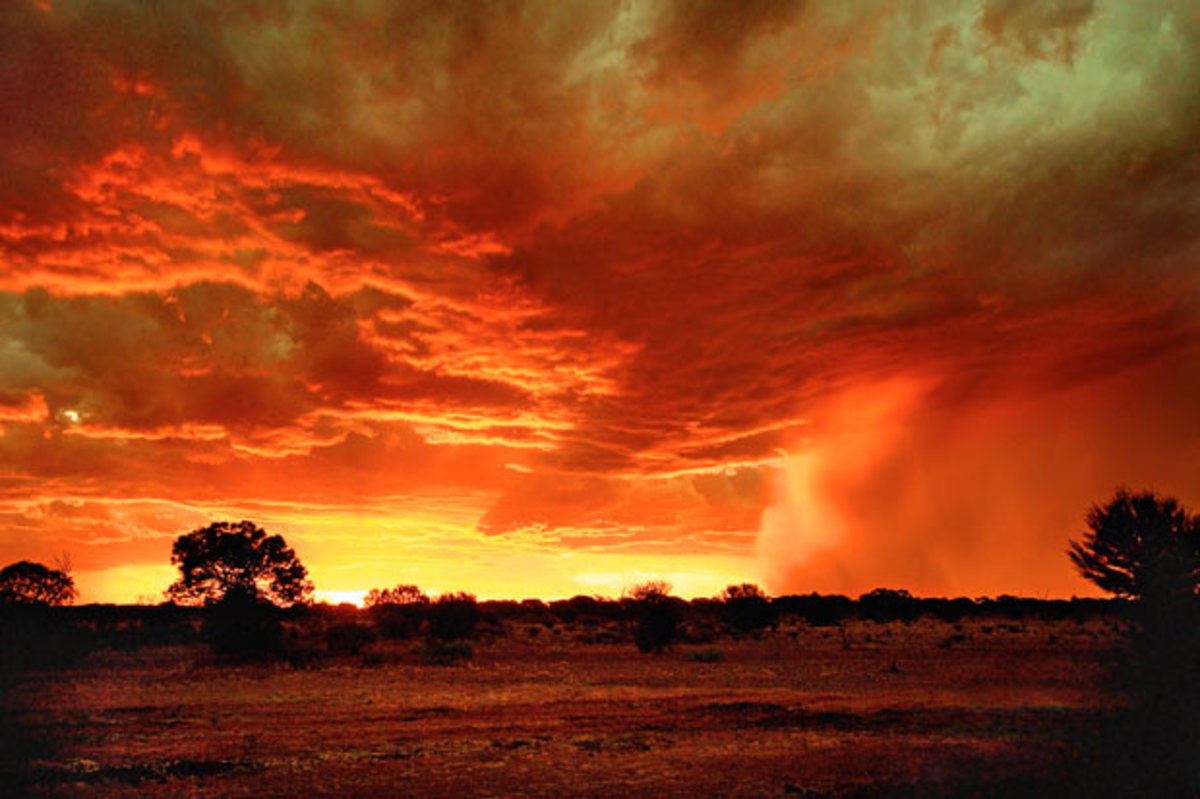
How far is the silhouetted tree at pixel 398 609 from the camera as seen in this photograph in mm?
52906

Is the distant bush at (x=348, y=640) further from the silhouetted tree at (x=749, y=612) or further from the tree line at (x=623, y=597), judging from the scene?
the silhouetted tree at (x=749, y=612)

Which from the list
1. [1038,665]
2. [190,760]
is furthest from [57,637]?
[1038,665]

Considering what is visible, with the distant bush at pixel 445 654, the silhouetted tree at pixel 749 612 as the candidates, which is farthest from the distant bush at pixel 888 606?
the distant bush at pixel 445 654

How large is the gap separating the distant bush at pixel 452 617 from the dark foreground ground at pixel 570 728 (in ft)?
59.4

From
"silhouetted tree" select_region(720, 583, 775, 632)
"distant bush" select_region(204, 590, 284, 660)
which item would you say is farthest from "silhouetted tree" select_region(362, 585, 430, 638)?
"silhouetted tree" select_region(720, 583, 775, 632)

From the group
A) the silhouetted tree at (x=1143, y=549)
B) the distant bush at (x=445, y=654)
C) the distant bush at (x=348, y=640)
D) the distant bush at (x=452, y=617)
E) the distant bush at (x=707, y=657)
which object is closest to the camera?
the silhouetted tree at (x=1143, y=549)

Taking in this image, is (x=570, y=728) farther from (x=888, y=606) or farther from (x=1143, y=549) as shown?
(x=888, y=606)

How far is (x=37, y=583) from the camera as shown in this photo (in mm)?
45906

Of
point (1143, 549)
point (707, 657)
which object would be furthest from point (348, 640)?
point (1143, 549)

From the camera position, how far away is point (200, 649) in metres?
44.7

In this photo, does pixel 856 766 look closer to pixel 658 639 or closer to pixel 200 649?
pixel 658 639

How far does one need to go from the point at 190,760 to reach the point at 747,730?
431 inches

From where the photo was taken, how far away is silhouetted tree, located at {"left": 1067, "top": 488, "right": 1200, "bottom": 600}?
1928 centimetres

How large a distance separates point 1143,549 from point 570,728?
1449 centimetres
